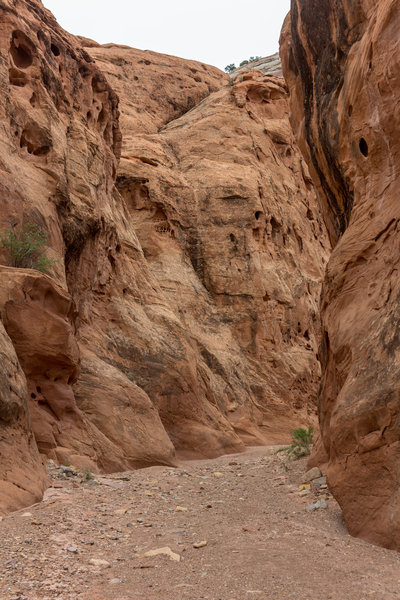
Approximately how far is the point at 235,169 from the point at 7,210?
61.6 ft

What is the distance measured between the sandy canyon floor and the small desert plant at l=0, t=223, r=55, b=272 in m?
4.85

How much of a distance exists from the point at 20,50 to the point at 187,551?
14.2 meters

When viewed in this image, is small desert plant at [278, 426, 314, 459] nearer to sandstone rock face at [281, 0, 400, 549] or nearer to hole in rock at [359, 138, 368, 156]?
sandstone rock face at [281, 0, 400, 549]

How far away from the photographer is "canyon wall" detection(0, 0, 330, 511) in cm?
1011

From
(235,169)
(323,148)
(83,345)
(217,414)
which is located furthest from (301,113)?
(235,169)

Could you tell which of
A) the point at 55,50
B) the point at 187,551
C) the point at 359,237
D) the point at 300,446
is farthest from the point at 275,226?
the point at 187,551

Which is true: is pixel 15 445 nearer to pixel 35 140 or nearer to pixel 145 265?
pixel 35 140

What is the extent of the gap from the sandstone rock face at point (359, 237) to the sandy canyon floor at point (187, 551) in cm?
64

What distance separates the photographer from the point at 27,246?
34.7 ft

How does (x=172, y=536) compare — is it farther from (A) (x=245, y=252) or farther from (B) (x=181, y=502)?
(A) (x=245, y=252)

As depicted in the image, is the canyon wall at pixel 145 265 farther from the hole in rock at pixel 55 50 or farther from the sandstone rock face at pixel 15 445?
the hole in rock at pixel 55 50

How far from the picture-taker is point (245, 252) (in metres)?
25.5

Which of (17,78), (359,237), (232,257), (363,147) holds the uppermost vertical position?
(17,78)

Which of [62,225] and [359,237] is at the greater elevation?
[359,237]
